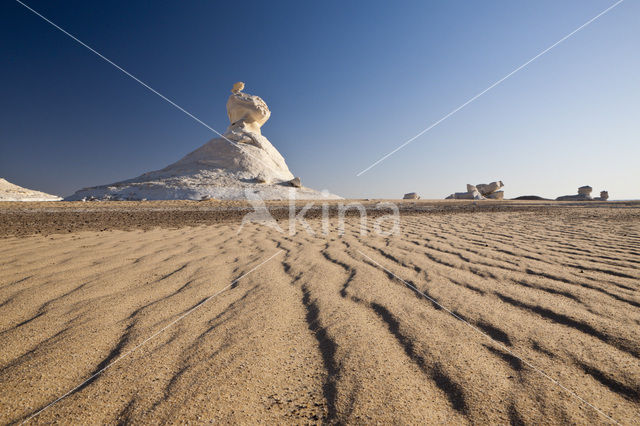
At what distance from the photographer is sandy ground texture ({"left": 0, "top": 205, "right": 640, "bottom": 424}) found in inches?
45.3

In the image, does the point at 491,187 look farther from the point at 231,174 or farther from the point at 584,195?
the point at 231,174

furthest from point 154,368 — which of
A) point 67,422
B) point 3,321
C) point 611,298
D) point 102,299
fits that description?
point 611,298

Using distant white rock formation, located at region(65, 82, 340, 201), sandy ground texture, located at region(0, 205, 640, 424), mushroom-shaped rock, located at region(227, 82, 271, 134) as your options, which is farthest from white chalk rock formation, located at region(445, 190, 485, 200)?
mushroom-shaped rock, located at region(227, 82, 271, 134)

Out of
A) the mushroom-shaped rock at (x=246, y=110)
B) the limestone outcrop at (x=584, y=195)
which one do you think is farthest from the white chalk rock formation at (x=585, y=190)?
the mushroom-shaped rock at (x=246, y=110)

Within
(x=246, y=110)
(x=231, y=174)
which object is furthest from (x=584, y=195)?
(x=246, y=110)

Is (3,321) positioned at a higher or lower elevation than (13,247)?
lower

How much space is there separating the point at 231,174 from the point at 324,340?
124 ft

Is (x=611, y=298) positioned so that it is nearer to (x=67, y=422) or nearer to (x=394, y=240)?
(x=394, y=240)

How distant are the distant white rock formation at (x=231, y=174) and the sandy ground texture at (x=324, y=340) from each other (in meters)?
22.4

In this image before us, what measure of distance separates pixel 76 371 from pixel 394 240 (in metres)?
4.24

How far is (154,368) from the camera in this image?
142cm

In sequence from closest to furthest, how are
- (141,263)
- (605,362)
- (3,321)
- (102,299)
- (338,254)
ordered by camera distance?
(605,362), (3,321), (102,299), (141,263), (338,254)

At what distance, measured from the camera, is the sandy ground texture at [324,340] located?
3.77ft

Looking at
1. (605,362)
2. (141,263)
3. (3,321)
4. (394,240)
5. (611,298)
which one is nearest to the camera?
(605,362)
